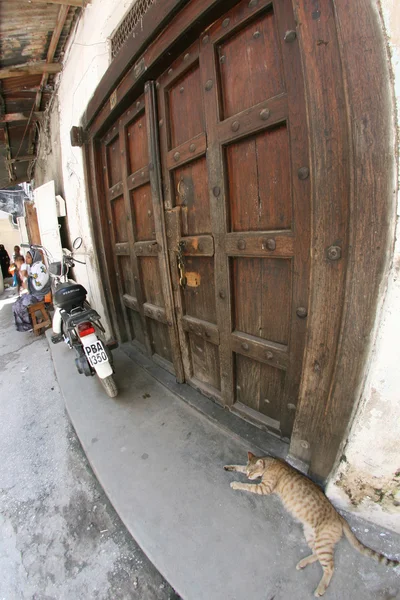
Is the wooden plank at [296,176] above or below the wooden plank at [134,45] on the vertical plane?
below

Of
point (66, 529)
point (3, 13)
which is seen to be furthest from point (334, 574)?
point (3, 13)

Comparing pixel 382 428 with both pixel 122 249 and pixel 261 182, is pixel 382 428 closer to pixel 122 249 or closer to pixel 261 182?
pixel 261 182

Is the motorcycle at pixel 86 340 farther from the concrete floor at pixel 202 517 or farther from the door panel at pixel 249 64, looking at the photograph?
the door panel at pixel 249 64

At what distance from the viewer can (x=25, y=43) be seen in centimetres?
313

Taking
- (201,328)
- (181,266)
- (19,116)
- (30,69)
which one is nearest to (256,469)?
(201,328)

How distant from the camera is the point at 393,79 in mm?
830

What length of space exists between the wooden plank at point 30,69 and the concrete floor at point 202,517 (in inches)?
182

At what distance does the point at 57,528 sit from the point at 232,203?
7.42 feet

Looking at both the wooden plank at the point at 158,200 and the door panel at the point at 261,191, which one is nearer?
the door panel at the point at 261,191

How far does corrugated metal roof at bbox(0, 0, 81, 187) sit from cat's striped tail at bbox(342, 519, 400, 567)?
201 inches

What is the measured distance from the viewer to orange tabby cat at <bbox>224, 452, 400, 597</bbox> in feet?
3.58

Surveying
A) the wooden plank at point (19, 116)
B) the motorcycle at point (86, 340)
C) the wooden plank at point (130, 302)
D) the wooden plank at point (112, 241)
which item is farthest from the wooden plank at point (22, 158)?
the wooden plank at point (130, 302)

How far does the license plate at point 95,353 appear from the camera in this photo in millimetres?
2308

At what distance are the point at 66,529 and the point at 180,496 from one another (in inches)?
28.2
